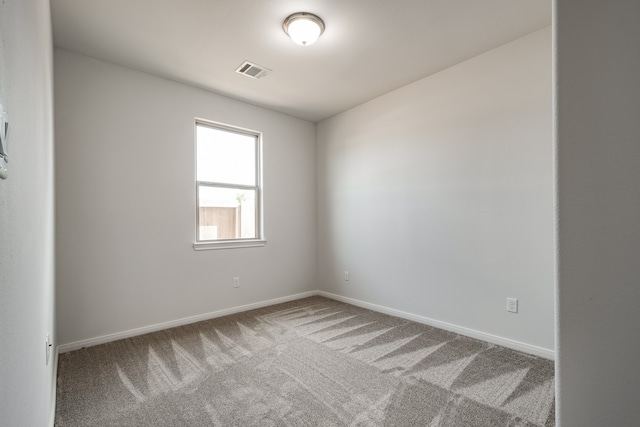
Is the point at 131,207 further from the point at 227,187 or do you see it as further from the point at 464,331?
the point at 464,331

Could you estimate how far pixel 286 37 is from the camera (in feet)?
8.27

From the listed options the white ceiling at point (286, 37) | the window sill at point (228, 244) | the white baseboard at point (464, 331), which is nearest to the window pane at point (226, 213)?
the window sill at point (228, 244)

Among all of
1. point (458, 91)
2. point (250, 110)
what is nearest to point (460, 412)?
point (458, 91)

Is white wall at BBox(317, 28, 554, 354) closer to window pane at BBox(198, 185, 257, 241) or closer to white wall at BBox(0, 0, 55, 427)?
window pane at BBox(198, 185, 257, 241)

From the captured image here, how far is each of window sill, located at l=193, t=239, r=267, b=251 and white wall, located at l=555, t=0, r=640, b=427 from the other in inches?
132

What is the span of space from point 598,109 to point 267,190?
3.70 m

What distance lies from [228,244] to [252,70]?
2.00 metres

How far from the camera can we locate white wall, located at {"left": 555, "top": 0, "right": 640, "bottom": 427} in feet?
1.77

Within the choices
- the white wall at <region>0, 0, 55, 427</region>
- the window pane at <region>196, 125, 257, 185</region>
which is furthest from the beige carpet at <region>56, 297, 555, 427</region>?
the window pane at <region>196, 125, 257, 185</region>

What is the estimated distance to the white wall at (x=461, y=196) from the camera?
2.49 metres

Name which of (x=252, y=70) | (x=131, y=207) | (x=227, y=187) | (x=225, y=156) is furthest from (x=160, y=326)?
(x=252, y=70)

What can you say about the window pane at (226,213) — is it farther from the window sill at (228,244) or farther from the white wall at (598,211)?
the white wall at (598,211)

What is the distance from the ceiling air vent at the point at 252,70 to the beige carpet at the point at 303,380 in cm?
270

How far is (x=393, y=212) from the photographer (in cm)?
356
